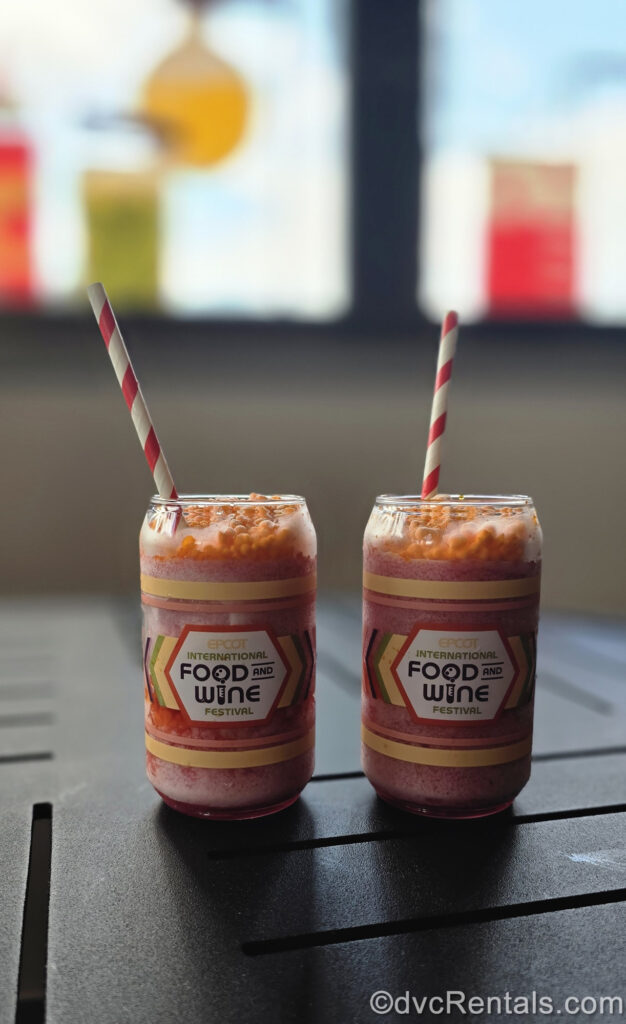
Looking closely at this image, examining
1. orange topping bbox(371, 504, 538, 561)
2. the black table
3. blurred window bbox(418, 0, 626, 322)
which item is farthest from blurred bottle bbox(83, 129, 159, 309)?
orange topping bbox(371, 504, 538, 561)

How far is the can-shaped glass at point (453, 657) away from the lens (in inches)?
23.1

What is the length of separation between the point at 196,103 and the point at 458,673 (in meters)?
1.73

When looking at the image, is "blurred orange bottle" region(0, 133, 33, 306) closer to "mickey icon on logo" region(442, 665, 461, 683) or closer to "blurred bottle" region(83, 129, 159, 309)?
"blurred bottle" region(83, 129, 159, 309)

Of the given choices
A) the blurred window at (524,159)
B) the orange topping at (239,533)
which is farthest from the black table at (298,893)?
the blurred window at (524,159)

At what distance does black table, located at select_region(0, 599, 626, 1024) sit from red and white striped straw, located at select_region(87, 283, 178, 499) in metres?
0.24

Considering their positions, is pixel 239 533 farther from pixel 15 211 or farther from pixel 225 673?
pixel 15 211

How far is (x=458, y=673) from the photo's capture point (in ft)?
1.92

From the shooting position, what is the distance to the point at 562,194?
211cm

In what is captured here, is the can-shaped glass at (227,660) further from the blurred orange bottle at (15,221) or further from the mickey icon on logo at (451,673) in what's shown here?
the blurred orange bottle at (15,221)

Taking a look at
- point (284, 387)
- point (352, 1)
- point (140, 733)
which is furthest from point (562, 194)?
point (140, 733)

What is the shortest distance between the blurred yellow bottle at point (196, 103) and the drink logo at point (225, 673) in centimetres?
164

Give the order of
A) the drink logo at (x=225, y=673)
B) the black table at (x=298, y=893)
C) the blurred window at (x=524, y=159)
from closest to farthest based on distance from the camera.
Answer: the black table at (x=298, y=893)
the drink logo at (x=225, y=673)
the blurred window at (x=524, y=159)

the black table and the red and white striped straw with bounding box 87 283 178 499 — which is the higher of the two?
the red and white striped straw with bounding box 87 283 178 499

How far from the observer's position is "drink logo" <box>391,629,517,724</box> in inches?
23.0
